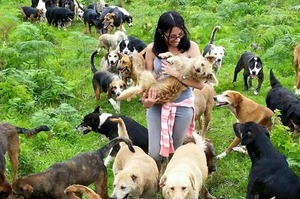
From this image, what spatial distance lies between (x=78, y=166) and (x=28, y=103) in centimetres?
395

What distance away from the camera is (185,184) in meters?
5.63

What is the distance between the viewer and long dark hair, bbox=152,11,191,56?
233 inches

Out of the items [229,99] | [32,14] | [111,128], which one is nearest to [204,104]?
[229,99]

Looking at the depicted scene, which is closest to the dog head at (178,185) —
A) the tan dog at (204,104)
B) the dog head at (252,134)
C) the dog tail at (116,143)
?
the dog tail at (116,143)

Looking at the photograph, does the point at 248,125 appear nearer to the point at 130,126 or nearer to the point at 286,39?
the point at 130,126

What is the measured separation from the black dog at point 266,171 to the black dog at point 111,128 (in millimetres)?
1779

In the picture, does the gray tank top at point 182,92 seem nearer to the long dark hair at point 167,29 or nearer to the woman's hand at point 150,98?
the long dark hair at point 167,29

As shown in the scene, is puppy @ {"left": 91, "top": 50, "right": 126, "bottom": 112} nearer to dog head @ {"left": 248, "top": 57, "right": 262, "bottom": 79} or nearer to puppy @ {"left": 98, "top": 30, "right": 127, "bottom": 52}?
dog head @ {"left": 248, "top": 57, "right": 262, "bottom": 79}

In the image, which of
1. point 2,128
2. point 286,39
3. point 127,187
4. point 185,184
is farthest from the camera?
point 286,39

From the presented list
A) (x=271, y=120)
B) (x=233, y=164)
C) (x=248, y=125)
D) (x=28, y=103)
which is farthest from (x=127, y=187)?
(x=28, y=103)

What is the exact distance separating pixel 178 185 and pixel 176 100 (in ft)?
3.69

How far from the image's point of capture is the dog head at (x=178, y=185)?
5.62 m

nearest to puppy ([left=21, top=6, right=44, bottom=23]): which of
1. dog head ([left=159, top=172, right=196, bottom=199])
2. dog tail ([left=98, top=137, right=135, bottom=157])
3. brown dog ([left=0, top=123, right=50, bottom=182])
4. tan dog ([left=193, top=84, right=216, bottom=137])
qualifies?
tan dog ([left=193, top=84, right=216, bottom=137])

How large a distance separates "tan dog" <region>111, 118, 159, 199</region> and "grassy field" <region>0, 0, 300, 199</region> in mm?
1060
